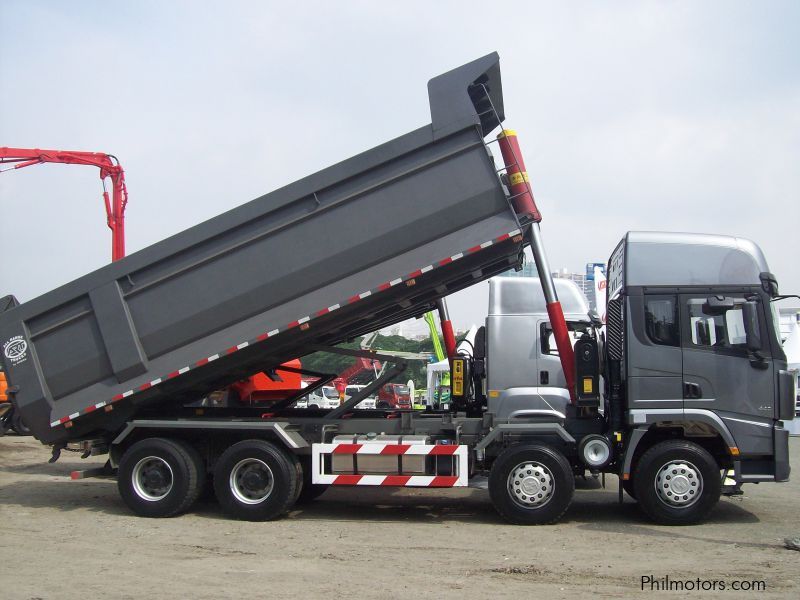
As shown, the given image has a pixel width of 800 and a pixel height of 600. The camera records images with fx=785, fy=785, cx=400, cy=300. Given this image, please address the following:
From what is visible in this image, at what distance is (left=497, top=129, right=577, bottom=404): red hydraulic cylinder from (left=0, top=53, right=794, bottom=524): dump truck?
2 centimetres

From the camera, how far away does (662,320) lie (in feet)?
28.9

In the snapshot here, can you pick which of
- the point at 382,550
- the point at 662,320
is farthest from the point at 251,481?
the point at 662,320

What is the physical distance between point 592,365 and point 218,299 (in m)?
4.33

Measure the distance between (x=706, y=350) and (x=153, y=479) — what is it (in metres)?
6.62

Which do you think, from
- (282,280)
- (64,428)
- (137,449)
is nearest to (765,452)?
(282,280)

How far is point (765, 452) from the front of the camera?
28.0 ft

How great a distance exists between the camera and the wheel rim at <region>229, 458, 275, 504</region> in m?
9.19

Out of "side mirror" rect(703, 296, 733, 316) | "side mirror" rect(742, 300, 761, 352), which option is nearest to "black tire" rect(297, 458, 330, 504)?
"side mirror" rect(703, 296, 733, 316)

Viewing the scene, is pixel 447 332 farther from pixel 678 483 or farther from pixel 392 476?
pixel 678 483

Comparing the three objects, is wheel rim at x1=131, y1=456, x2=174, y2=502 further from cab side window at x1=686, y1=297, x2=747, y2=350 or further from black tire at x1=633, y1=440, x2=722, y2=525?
cab side window at x1=686, y1=297, x2=747, y2=350

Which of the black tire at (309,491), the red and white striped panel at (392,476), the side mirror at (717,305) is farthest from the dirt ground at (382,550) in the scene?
the side mirror at (717,305)

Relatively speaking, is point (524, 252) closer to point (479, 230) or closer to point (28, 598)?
point (479, 230)

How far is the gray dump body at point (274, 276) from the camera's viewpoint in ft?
28.0

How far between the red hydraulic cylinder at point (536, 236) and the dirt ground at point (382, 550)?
6.20 ft
